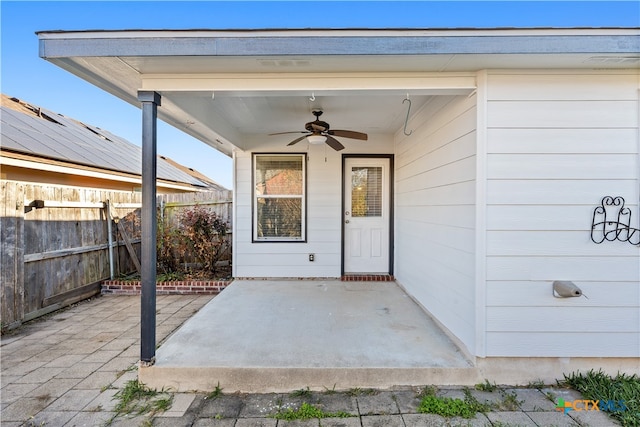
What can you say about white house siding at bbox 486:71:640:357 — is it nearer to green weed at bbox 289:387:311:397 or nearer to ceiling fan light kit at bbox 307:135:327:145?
green weed at bbox 289:387:311:397

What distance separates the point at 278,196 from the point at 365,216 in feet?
4.89

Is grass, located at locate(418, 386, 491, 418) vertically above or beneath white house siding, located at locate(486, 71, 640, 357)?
beneath

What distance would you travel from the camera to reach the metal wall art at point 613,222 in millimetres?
2266

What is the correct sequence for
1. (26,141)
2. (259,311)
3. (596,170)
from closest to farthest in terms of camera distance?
(596,170) < (259,311) < (26,141)

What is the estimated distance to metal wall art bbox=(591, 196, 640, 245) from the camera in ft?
7.43

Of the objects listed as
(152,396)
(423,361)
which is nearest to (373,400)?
(423,361)

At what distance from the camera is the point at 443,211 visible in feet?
9.64

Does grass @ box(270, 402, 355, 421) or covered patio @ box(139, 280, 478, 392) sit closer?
grass @ box(270, 402, 355, 421)

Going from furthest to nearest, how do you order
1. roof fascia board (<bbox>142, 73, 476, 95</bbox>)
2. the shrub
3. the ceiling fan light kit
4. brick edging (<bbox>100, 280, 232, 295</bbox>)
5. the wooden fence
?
the shrub → brick edging (<bbox>100, 280, 232, 295</bbox>) → the ceiling fan light kit → the wooden fence → roof fascia board (<bbox>142, 73, 476, 95</bbox>)

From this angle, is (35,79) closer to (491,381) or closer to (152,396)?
(152,396)

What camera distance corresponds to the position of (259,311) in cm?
347

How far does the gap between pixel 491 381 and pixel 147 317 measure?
2.72 meters

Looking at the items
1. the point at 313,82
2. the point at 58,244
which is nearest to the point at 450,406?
the point at 313,82

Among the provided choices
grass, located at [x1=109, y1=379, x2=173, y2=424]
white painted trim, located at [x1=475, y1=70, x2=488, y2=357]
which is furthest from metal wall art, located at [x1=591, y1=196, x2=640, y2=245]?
grass, located at [x1=109, y1=379, x2=173, y2=424]
